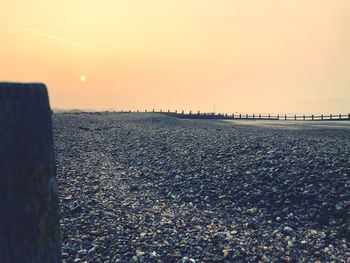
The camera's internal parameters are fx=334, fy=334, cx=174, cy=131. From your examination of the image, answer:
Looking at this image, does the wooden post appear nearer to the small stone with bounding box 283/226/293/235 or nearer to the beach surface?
the beach surface

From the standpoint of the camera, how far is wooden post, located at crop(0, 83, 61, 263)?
259 centimetres

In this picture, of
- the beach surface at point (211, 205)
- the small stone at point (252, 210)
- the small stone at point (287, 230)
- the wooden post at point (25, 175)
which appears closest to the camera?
the wooden post at point (25, 175)

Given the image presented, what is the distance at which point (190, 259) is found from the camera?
8102 millimetres

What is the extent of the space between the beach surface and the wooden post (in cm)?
576

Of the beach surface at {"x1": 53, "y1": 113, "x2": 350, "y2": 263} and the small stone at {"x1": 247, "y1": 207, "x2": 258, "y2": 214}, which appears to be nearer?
the beach surface at {"x1": 53, "y1": 113, "x2": 350, "y2": 263}

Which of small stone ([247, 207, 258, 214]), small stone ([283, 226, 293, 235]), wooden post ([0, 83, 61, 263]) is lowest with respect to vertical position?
small stone ([283, 226, 293, 235])

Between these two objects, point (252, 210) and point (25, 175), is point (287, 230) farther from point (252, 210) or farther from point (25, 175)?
point (25, 175)

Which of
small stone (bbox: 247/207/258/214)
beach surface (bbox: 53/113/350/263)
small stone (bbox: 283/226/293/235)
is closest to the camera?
beach surface (bbox: 53/113/350/263)

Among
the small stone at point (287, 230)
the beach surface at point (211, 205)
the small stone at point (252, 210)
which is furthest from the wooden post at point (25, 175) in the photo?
the small stone at point (252, 210)

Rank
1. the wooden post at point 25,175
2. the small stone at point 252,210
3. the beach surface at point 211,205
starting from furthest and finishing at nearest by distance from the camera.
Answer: the small stone at point 252,210, the beach surface at point 211,205, the wooden post at point 25,175

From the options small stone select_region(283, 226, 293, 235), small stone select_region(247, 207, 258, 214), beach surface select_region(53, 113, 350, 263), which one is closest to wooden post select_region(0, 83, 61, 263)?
beach surface select_region(53, 113, 350, 263)

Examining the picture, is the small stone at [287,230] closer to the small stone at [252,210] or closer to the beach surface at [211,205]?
the beach surface at [211,205]

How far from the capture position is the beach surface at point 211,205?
859cm

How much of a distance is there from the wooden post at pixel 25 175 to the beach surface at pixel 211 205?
576 cm
